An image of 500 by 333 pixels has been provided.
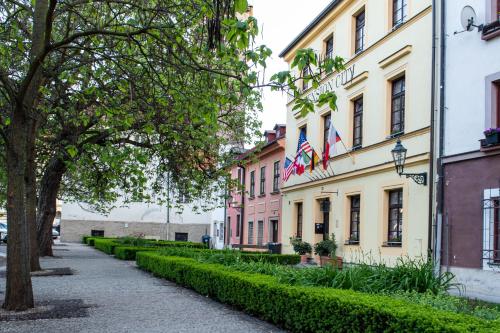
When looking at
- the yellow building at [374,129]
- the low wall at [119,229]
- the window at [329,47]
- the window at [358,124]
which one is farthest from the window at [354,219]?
the low wall at [119,229]

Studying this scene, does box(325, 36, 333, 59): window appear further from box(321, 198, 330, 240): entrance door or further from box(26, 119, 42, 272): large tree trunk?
box(26, 119, 42, 272): large tree trunk

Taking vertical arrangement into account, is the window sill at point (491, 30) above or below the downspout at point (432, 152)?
above

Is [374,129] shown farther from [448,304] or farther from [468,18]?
[448,304]

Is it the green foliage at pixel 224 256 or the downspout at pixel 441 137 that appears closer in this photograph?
the green foliage at pixel 224 256

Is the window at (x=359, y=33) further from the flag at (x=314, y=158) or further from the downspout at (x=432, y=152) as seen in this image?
the downspout at (x=432, y=152)

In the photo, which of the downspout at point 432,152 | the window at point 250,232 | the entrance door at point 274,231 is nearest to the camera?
the downspout at point 432,152

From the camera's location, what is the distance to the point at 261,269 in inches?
435

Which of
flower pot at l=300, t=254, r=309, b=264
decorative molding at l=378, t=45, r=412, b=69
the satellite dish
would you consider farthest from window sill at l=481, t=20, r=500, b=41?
flower pot at l=300, t=254, r=309, b=264

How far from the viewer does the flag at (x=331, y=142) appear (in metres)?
19.1

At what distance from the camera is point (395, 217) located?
17.1 meters

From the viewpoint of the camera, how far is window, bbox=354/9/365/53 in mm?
20062

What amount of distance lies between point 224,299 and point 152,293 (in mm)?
2496

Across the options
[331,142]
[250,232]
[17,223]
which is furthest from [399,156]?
[250,232]

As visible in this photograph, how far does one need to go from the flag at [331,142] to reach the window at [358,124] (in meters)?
0.82
